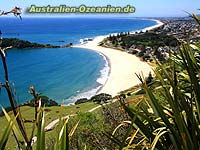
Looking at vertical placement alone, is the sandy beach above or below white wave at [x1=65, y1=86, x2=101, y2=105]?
below

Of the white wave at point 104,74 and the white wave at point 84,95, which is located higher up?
the white wave at point 84,95

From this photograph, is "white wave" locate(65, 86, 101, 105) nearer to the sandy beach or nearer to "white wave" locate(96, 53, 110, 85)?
the sandy beach

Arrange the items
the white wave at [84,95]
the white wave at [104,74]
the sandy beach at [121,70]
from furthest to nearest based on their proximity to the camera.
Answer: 1. the white wave at [104,74]
2. the sandy beach at [121,70]
3. the white wave at [84,95]

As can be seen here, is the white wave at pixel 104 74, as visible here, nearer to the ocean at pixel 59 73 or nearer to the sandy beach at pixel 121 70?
the ocean at pixel 59 73

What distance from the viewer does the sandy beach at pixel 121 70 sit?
183 ft

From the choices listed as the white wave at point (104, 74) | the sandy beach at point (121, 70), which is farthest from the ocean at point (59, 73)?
the sandy beach at point (121, 70)

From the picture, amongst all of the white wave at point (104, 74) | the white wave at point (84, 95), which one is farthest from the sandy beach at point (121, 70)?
the white wave at point (84, 95)

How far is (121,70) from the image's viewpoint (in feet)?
235

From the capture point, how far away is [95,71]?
235 feet

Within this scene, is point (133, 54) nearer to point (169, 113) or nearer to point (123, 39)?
point (123, 39)

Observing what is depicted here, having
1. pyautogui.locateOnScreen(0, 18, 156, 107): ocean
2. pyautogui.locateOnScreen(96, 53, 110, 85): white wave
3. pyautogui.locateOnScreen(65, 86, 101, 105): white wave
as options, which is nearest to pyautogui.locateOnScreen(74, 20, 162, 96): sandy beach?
pyautogui.locateOnScreen(96, 53, 110, 85): white wave

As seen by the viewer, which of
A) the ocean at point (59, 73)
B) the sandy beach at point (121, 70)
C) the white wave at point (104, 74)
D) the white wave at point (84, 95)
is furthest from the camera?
the white wave at point (104, 74)

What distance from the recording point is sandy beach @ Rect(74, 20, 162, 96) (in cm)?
5592

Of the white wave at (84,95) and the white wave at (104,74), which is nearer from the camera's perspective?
the white wave at (84,95)
